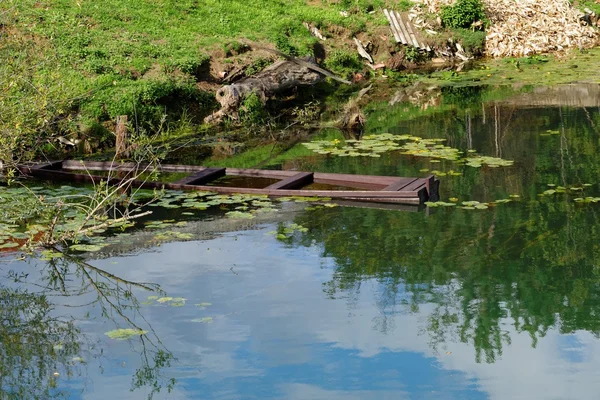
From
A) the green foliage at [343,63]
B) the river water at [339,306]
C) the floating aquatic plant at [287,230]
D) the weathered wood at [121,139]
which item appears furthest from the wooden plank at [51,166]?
the green foliage at [343,63]

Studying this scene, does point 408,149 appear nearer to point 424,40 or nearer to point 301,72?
point 301,72

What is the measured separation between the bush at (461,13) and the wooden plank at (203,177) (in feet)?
49.4

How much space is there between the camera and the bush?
26844mm

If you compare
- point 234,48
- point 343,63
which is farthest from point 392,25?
point 234,48

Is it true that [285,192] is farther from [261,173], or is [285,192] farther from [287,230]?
[261,173]

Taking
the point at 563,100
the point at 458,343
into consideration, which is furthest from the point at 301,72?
the point at 458,343

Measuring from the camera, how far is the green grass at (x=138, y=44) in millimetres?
16531

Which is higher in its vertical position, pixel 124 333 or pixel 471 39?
pixel 471 39

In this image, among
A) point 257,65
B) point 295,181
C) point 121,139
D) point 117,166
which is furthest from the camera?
point 257,65

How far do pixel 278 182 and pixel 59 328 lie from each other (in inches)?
196

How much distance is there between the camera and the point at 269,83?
19.8 meters

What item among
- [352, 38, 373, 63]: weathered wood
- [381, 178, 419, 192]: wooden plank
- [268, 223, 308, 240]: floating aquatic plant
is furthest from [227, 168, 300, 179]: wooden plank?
[352, 38, 373, 63]: weathered wood

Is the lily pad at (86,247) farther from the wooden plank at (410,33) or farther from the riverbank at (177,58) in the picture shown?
the wooden plank at (410,33)

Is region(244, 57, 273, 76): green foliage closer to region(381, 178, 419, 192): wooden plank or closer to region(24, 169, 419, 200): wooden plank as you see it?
region(24, 169, 419, 200): wooden plank
